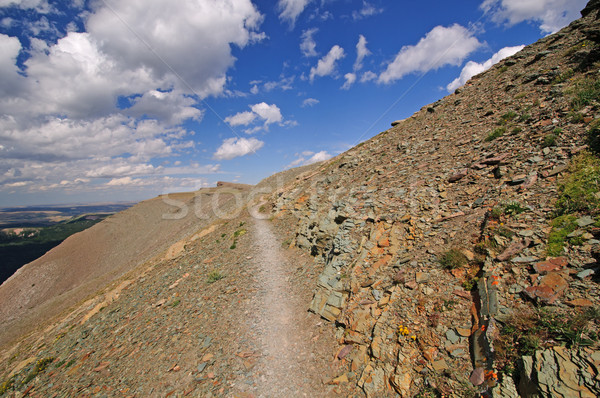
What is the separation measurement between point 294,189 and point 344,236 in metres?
15.7

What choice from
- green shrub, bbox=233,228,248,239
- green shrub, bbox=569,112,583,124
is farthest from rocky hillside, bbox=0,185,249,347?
green shrub, bbox=569,112,583,124

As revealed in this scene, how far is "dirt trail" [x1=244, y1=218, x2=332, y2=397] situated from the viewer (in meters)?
7.88

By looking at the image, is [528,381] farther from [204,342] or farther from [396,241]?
[204,342]

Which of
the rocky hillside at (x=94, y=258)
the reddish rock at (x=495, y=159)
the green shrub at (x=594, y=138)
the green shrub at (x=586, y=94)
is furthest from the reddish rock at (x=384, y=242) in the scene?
the rocky hillside at (x=94, y=258)

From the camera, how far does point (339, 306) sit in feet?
34.3

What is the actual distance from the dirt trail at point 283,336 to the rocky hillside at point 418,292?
82 mm

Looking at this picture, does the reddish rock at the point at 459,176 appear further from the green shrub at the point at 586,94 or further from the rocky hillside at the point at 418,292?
the green shrub at the point at 586,94

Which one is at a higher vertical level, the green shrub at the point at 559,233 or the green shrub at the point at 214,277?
the green shrub at the point at 559,233

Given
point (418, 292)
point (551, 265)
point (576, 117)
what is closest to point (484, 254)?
point (551, 265)

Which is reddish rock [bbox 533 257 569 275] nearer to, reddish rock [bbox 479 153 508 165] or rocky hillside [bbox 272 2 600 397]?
rocky hillside [bbox 272 2 600 397]

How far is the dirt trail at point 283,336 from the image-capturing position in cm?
788

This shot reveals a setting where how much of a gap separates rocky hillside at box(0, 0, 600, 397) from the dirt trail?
0.08m

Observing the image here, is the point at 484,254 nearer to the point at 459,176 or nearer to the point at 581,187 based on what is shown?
the point at 581,187

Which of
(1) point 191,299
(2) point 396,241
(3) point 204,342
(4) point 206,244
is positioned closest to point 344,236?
(2) point 396,241
